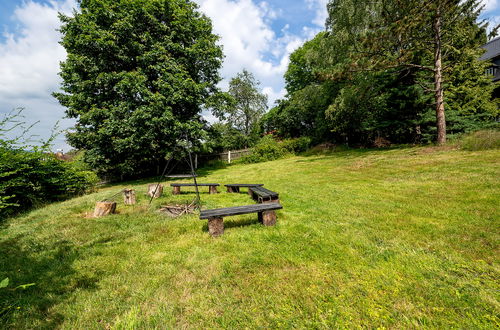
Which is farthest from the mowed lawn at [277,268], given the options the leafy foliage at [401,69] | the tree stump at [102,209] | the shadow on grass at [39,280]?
the leafy foliage at [401,69]

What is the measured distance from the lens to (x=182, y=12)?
12.2 meters

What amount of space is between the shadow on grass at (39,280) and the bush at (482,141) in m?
14.3

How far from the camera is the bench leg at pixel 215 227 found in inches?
144

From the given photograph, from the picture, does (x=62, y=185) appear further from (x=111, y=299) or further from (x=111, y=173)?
(x=111, y=299)

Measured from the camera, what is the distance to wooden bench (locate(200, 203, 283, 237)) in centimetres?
363

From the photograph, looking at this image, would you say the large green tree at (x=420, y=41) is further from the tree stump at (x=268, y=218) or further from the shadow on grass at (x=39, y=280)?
the shadow on grass at (x=39, y=280)

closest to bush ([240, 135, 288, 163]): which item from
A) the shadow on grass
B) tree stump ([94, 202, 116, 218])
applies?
tree stump ([94, 202, 116, 218])

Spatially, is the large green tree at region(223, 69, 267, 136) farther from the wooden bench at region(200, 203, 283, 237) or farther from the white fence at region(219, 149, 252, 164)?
the wooden bench at region(200, 203, 283, 237)

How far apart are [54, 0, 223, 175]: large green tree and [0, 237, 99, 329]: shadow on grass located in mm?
8205

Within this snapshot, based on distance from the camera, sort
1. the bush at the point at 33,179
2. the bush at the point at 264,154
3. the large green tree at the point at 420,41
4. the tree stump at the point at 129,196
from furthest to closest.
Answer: the bush at the point at 264,154, the large green tree at the point at 420,41, the tree stump at the point at 129,196, the bush at the point at 33,179

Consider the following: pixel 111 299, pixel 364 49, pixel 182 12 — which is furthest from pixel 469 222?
pixel 182 12

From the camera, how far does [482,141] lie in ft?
28.7

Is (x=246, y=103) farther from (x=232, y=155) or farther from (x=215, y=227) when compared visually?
(x=215, y=227)

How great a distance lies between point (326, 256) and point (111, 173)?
17.6m
